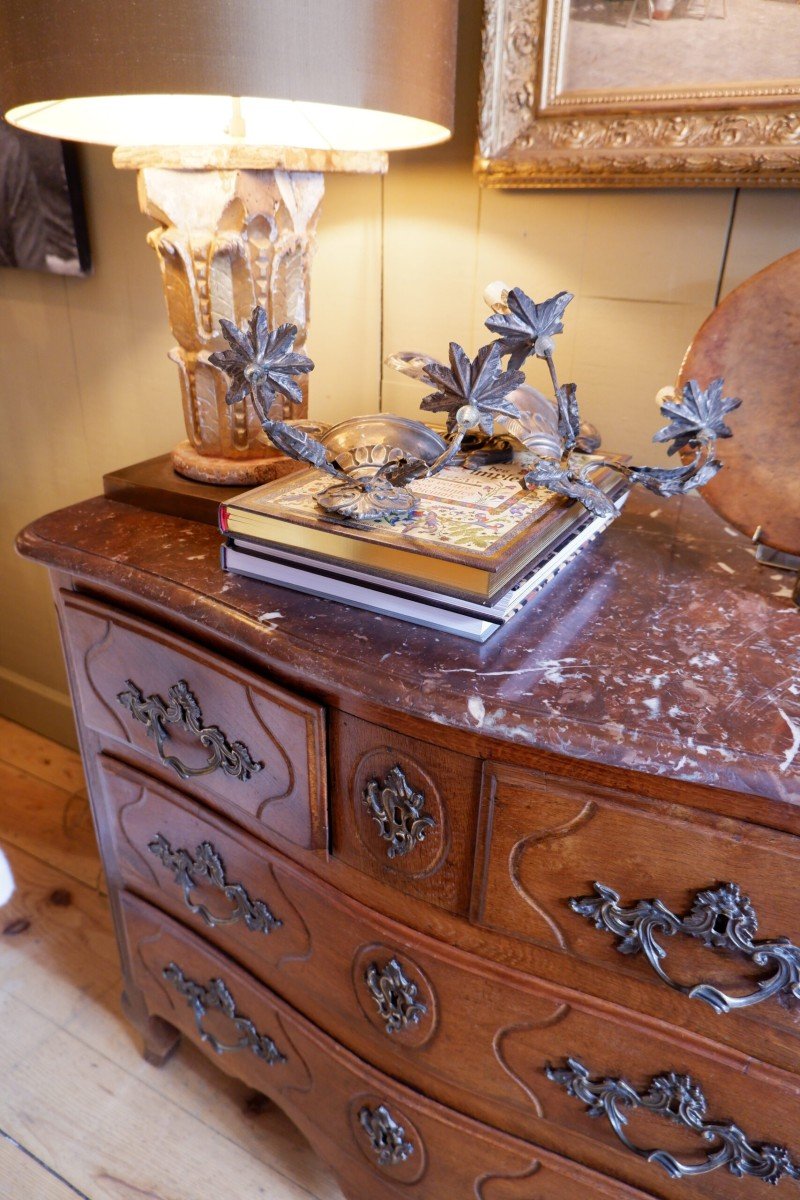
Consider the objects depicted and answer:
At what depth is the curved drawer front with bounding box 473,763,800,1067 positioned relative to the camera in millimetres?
563

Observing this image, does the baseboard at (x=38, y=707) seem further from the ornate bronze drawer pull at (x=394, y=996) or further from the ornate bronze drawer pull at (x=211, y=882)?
the ornate bronze drawer pull at (x=394, y=996)

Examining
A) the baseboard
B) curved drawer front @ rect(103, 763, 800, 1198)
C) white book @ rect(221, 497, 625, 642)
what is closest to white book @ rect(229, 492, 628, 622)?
white book @ rect(221, 497, 625, 642)

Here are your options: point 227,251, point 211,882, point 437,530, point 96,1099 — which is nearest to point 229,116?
point 227,251

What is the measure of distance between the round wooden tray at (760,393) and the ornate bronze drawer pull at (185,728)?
539 mm

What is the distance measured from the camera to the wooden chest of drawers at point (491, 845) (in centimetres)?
58

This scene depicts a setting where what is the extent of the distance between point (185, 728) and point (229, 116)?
702 millimetres

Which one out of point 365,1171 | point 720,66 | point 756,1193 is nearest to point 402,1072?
point 365,1171

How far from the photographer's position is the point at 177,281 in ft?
2.88

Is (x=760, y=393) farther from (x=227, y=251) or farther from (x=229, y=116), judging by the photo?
(x=229, y=116)

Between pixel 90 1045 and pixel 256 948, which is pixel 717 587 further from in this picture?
pixel 90 1045

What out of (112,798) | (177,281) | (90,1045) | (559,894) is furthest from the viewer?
(90,1045)

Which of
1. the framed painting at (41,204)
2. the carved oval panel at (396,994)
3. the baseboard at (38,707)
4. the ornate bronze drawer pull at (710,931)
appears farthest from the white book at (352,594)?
the baseboard at (38,707)

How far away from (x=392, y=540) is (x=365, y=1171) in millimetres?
802

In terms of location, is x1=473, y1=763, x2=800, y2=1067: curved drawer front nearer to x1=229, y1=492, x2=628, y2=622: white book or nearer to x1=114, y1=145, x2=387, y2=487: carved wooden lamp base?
x1=229, y1=492, x2=628, y2=622: white book
